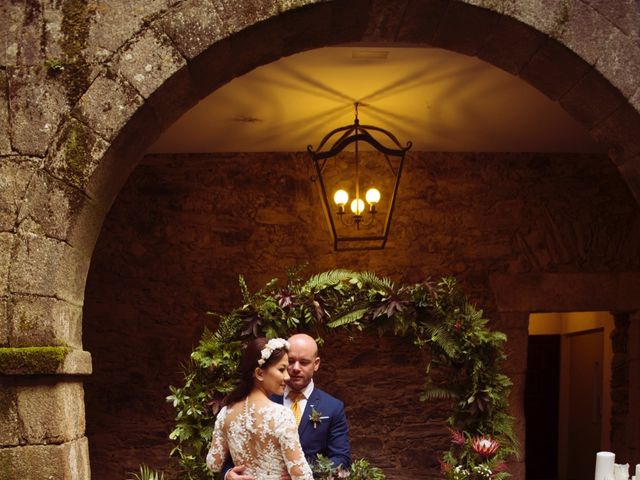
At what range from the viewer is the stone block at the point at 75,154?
4.19 m

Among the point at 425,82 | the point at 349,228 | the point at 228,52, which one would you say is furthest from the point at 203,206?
the point at 228,52

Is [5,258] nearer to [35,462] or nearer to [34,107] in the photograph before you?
[34,107]

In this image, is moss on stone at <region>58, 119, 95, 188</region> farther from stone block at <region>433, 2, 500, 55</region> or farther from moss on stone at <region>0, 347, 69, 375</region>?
stone block at <region>433, 2, 500, 55</region>

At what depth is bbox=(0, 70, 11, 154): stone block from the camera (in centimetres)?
421

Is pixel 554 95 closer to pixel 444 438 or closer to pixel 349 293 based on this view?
pixel 349 293

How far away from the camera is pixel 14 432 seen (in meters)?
4.01

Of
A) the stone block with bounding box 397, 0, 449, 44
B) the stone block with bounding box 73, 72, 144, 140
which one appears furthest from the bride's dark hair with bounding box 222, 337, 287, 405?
the stone block with bounding box 397, 0, 449, 44

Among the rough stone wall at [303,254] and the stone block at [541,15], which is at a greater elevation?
the stone block at [541,15]

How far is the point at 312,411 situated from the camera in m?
4.70

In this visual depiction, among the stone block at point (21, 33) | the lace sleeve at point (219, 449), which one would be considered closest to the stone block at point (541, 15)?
the stone block at point (21, 33)

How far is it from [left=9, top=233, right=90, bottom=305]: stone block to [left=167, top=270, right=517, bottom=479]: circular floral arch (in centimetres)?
104

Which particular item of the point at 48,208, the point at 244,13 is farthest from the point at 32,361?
the point at 244,13

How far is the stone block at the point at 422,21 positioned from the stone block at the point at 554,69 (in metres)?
0.56

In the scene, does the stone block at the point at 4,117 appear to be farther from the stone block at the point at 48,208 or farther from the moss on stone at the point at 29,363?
the moss on stone at the point at 29,363
